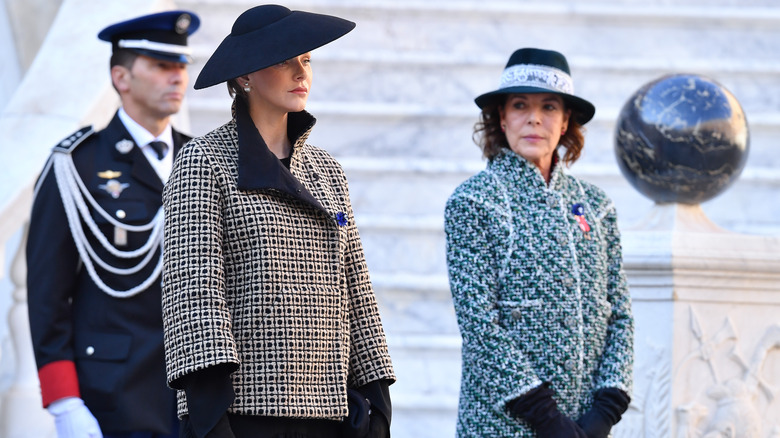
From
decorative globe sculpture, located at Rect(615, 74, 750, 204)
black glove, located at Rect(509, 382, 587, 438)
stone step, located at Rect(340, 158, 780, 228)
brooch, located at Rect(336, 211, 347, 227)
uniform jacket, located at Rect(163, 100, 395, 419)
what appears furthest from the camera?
stone step, located at Rect(340, 158, 780, 228)

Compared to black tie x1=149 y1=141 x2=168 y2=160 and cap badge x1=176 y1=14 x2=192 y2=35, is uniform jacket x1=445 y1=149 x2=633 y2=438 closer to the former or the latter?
black tie x1=149 y1=141 x2=168 y2=160

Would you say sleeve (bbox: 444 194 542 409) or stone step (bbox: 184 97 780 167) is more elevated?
stone step (bbox: 184 97 780 167)

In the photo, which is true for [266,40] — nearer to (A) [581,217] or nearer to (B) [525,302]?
(B) [525,302]

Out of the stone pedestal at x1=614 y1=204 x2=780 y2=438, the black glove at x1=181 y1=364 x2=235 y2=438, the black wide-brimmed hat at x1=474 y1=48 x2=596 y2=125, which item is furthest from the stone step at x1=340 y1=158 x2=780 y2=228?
the black glove at x1=181 y1=364 x2=235 y2=438

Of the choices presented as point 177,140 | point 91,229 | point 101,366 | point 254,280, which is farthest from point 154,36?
point 254,280

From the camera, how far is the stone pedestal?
458 cm

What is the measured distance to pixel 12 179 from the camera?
5.43 metres

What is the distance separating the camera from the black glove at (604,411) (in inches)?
142

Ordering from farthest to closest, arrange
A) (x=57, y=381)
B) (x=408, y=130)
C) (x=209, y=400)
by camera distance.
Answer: (x=408, y=130)
(x=57, y=381)
(x=209, y=400)

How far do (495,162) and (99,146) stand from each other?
118 cm

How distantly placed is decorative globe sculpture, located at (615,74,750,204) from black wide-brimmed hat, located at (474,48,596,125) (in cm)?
78

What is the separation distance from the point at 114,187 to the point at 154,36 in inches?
21.9

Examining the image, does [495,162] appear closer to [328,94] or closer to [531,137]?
[531,137]

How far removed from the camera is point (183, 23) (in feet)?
14.6
